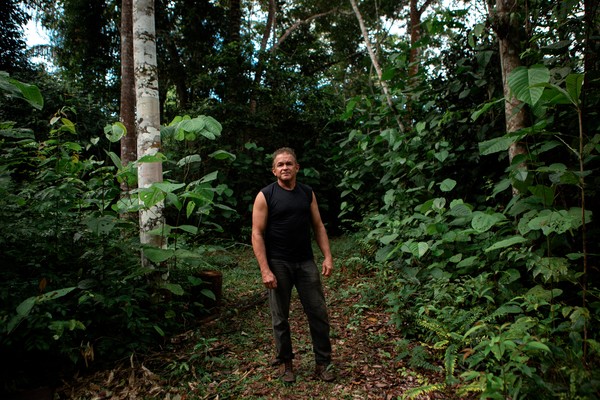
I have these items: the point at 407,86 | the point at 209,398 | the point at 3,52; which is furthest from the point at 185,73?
the point at 209,398

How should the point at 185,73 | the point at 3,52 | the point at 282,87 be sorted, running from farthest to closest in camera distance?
the point at 185,73, the point at 3,52, the point at 282,87

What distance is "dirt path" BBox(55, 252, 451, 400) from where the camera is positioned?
2.66 m

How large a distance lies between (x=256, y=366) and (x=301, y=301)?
0.78 m

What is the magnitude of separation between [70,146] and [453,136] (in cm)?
426

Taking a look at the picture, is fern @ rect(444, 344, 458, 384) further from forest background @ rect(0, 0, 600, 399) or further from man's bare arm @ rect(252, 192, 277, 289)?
man's bare arm @ rect(252, 192, 277, 289)

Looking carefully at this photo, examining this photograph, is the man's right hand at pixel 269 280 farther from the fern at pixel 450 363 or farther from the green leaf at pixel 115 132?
the green leaf at pixel 115 132

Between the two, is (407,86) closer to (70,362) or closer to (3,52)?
(70,362)

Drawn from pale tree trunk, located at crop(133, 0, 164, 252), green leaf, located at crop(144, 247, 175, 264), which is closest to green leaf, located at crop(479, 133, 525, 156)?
green leaf, located at crop(144, 247, 175, 264)

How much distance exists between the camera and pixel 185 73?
1141 centimetres

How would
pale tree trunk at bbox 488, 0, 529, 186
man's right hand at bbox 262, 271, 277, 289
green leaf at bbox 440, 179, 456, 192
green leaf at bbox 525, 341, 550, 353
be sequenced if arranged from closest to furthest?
green leaf at bbox 525, 341, 550, 353
man's right hand at bbox 262, 271, 277, 289
pale tree trunk at bbox 488, 0, 529, 186
green leaf at bbox 440, 179, 456, 192

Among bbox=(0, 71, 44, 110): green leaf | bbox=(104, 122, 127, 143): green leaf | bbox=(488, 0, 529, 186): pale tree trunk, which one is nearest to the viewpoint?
bbox=(0, 71, 44, 110): green leaf

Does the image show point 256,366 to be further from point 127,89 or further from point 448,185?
point 127,89

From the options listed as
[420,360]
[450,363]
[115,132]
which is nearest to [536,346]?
[450,363]

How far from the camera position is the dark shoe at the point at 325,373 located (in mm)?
2785
